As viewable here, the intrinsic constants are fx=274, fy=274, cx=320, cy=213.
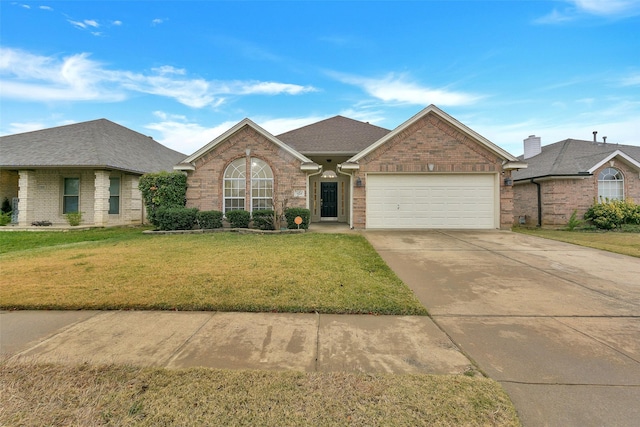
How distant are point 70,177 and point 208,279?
50.2ft

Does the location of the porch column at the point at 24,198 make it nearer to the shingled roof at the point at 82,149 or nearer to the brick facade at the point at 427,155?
the shingled roof at the point at 82,149

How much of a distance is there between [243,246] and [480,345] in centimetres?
680

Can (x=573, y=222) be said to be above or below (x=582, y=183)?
below

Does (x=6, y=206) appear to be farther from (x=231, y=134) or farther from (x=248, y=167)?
(x=248, y=167)

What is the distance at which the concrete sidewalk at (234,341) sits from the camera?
101 inches

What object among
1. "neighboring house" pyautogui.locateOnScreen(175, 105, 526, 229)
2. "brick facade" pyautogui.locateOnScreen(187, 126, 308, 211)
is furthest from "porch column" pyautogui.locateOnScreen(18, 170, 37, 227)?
"brick facade" pyautogui.locateOnScreen(187, 126, 308, 211)

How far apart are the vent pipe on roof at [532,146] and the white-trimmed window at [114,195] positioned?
26000 millimetres

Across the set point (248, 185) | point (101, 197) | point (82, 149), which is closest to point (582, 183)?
point (248, 185)

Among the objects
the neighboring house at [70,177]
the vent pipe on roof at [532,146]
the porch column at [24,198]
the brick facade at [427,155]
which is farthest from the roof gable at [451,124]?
the porch column at [24,198]

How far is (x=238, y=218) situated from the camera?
1177 cm

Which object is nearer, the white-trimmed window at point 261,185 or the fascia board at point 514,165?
the fascia board at point 514,165

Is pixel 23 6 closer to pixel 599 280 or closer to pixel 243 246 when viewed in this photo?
pixel 243 246

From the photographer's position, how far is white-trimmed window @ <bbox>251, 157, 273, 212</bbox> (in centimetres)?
1270

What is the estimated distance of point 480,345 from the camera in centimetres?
292
